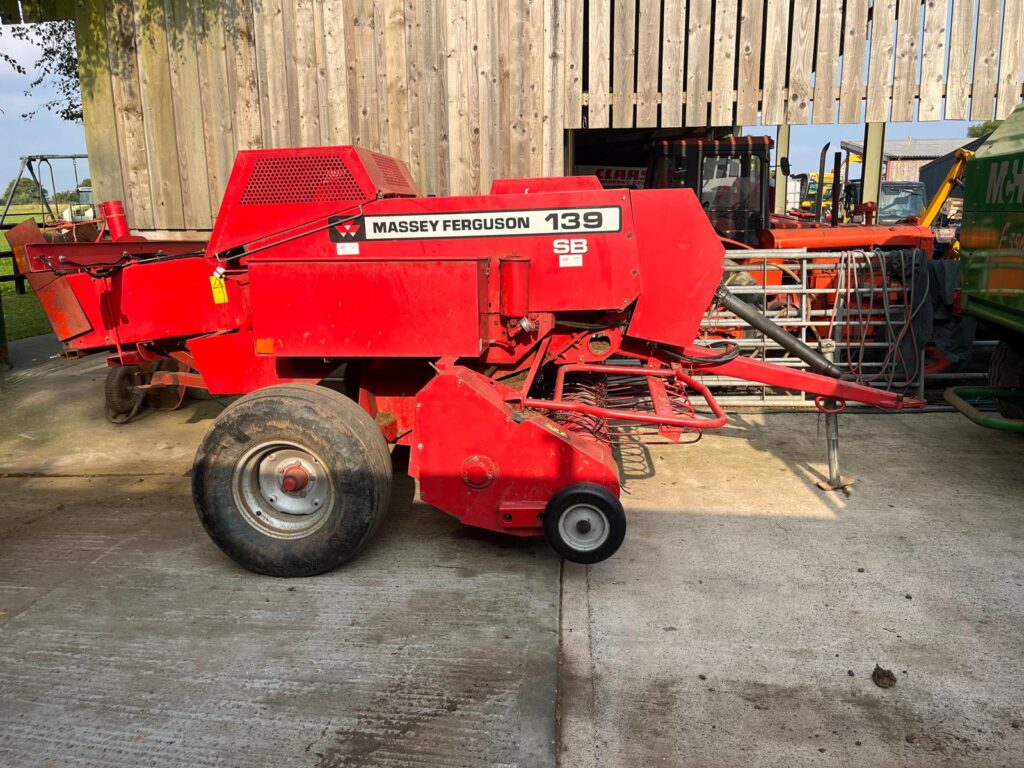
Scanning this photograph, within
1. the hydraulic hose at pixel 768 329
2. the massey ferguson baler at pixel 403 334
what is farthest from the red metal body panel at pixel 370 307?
the hydraulic hose at pixel 768 329

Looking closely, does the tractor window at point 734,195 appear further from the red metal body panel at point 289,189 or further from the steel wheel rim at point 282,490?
the steel wheel rim at point 282,490

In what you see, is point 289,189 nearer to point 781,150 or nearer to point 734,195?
point 734,195

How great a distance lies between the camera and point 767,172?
9672 millimetres

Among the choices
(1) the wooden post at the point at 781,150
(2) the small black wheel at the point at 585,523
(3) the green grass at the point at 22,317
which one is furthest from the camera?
(1) the wooden post at the point at 781,150

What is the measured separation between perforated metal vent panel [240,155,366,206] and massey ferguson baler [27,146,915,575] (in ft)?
0.04

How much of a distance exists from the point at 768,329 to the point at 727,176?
5.51 meters

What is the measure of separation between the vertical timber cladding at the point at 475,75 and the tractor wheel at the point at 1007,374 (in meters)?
2.24

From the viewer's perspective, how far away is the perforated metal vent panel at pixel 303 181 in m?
4.04

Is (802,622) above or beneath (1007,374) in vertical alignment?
beneath

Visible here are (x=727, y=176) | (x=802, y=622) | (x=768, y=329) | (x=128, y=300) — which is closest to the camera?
(x=802, y=622)

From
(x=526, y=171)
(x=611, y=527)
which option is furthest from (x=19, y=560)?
(x=526, y=171)

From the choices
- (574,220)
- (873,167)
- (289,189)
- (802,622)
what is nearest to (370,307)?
(289,189)

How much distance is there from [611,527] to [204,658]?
1844mm

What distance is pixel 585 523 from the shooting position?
3635 mm
